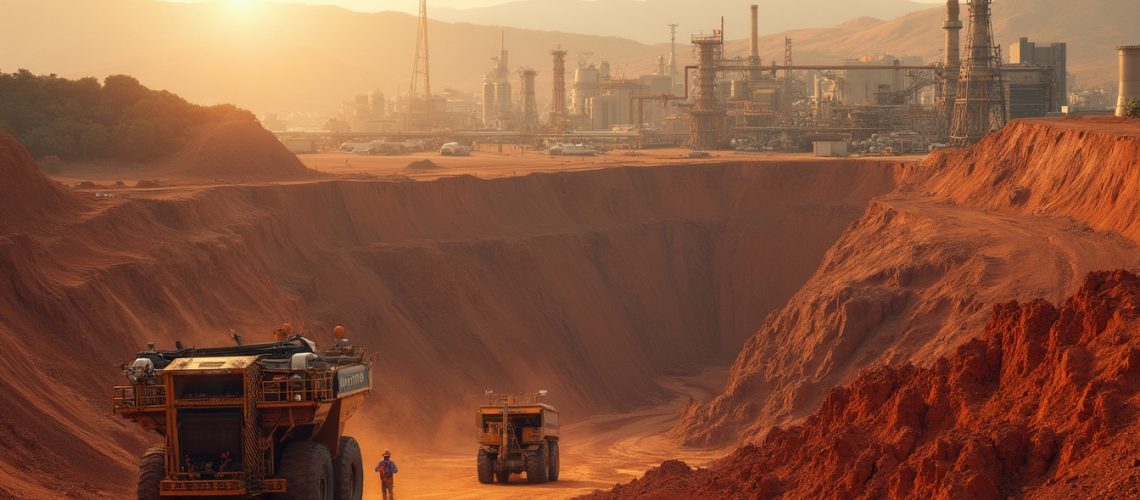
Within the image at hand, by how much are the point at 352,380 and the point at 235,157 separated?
5417cm

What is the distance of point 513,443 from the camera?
3812 centimetres

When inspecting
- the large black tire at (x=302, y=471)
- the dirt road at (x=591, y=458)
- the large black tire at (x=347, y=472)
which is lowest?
the dirt road at (x=591, y=458)

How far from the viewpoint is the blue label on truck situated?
890 inches

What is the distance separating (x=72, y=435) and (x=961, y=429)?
61.7ft

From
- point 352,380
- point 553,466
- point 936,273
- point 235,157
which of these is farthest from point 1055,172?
point 352,380

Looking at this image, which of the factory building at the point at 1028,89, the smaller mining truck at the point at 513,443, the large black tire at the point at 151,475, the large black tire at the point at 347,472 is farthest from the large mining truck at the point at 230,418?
the factory building at the point at 1028,89

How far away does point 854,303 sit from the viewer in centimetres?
5169

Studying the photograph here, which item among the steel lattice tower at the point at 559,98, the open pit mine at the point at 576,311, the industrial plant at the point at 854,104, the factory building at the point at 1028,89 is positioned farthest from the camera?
the steel lattice tower at the point at 559,98

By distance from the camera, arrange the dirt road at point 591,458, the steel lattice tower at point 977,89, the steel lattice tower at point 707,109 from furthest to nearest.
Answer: the steel lattice tower at point 707,109
the steel lattice tower at point 977,89
the dirt road at point 591,458

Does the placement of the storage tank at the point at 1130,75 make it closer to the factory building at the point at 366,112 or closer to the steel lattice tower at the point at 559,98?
the steel lattice tower at the point at 559,98

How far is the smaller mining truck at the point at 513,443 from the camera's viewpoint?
38.1 meters

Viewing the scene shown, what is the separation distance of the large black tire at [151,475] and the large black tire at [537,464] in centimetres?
1714

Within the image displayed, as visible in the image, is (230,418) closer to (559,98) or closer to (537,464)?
(537,464)

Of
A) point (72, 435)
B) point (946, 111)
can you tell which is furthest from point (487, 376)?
point (946, 111)
